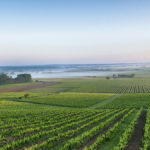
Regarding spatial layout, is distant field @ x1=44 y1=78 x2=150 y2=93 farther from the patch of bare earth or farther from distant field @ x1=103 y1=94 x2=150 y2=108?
the patch of bare earth

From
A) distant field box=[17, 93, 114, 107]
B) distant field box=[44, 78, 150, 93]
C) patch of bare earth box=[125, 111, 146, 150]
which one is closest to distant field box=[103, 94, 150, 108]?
distant field box=[17, 93, 114, 107]

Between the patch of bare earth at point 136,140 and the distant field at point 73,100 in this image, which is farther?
the distant field at point 73,100

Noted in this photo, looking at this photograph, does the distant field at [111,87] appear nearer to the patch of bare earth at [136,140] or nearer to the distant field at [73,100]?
the distant field at [73,100]

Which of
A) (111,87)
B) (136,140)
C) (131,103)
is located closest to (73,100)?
(131,103)

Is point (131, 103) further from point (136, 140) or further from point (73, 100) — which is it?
point (136, 140)

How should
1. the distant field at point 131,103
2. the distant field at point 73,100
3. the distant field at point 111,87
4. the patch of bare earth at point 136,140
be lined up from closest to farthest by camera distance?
the patch of bare earth at point 136,140, the distant field at point 131,103, the distant field at point 73,100, the distant field at point 111,87

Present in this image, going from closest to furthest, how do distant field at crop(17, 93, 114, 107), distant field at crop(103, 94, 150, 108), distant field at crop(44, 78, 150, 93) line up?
distant field at crop(103, 94, 150, 108) → distant field at crop(17, 93, 114, 107) → distant field at crop(44, 78, 150, 93)

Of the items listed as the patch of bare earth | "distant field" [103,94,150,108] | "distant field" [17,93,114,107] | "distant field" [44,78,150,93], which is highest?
the patch of bare earth

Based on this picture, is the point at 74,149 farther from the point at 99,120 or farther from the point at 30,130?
the point at 99,120

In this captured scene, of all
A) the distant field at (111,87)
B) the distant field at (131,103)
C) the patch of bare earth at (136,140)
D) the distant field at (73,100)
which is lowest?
the distant field at (111,87)

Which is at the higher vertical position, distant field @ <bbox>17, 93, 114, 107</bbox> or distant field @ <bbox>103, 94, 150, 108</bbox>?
distant field @ <bbox>103, 94, 150, 108</bbox>

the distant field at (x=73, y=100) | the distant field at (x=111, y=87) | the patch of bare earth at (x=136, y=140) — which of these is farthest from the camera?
the distant field at (x=111, y=87)

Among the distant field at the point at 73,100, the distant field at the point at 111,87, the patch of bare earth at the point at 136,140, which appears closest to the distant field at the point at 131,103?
the distant field at the point at 73,100

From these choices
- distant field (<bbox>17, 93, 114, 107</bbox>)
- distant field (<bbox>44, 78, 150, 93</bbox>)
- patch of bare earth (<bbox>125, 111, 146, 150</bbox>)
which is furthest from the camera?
distant field (<bbox>44, 78, 150, 93</bbox>)
